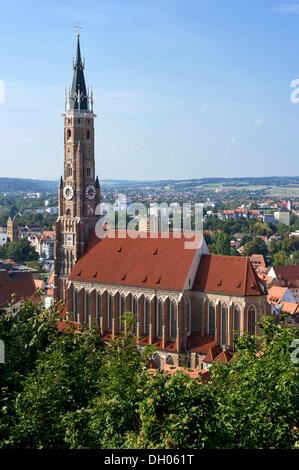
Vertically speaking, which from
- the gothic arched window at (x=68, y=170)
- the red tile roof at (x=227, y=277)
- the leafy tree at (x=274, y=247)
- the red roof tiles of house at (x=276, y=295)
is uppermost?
the gothic arched window at (x=68, y=170)

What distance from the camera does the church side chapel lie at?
57500 millimetres

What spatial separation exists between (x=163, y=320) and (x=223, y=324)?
5.84m

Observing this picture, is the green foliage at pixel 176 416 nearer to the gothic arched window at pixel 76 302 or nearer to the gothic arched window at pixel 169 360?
the gothic arched window at pixel 169 360

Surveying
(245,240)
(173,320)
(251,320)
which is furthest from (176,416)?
(245,240)

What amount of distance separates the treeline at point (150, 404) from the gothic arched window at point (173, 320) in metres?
27.6

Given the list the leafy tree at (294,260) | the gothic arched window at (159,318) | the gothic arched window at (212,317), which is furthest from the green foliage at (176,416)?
the leafy tree at (294,260)

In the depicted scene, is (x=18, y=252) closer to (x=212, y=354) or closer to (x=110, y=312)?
(x=110, y=312)

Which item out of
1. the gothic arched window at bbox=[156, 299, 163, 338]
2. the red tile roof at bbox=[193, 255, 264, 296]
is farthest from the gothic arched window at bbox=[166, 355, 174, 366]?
the red tile roof at bbox=[193, 255, 264, 296]

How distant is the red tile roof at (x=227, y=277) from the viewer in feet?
187

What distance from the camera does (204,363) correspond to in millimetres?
56688

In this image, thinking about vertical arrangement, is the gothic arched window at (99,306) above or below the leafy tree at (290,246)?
above

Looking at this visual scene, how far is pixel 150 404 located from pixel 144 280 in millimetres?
41345
